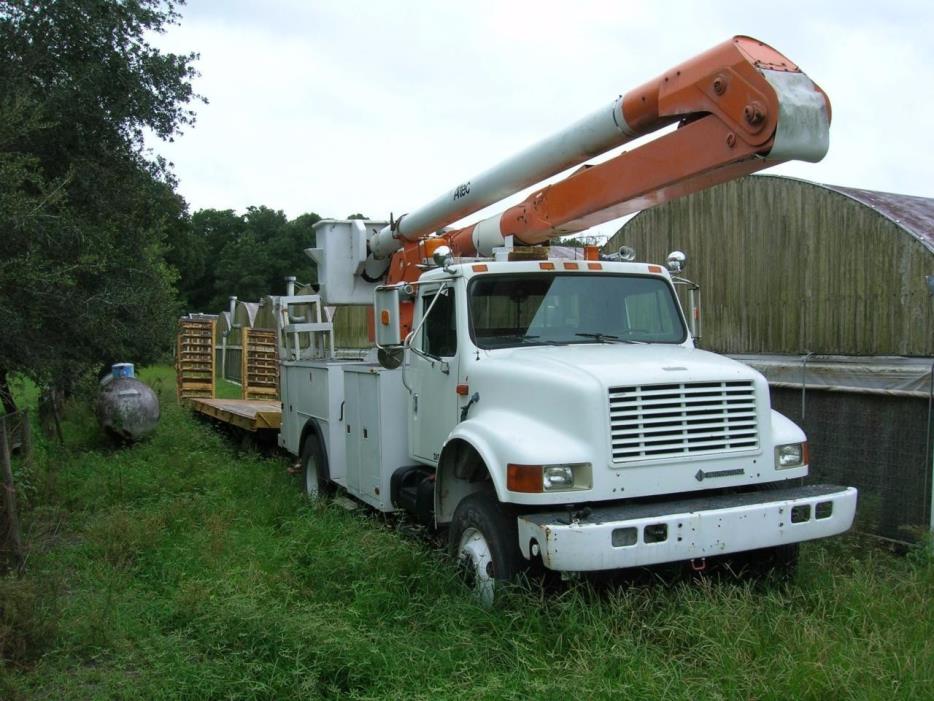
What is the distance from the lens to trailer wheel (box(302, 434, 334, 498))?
8.62 meters

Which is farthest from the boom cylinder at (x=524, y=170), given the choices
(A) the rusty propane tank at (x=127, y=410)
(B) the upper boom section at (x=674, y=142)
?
(A) the rusty propane tank at (x=127, y=410)

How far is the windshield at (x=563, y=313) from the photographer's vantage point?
609 centimetres

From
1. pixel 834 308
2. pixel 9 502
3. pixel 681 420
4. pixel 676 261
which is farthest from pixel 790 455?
pixel 834 308

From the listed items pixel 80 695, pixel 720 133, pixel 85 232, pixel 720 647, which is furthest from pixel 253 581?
pixel 85 232

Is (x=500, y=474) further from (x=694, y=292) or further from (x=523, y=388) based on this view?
(x=694, y=292)

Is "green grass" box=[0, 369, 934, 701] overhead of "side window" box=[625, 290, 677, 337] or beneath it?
beneath

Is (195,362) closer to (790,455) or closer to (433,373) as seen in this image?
(433,373)

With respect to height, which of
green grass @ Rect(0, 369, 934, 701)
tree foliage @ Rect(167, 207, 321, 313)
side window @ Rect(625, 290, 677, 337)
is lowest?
green grass @ Rect(0, 369, 934, 701)

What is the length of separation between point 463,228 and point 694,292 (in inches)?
94.0

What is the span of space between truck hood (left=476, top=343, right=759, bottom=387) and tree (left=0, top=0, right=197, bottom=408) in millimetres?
4296

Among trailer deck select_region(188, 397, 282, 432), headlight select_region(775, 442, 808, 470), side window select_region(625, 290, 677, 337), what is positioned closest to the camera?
headlight select_region(775, 442, 808, 470)

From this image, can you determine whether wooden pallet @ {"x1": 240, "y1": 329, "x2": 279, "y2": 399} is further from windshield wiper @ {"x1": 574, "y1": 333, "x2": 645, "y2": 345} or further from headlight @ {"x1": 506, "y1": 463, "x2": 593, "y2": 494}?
headlight @ {"x1": 506, "y1": 463, "x2": 593, "y2": 494}

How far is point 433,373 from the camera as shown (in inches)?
251

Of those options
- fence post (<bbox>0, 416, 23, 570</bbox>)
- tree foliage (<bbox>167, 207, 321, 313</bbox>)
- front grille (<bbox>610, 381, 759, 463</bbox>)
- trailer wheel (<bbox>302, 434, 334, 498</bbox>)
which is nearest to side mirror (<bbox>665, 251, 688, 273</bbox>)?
front grille (<bbox>610, 381, 759, 463</bbox>)
